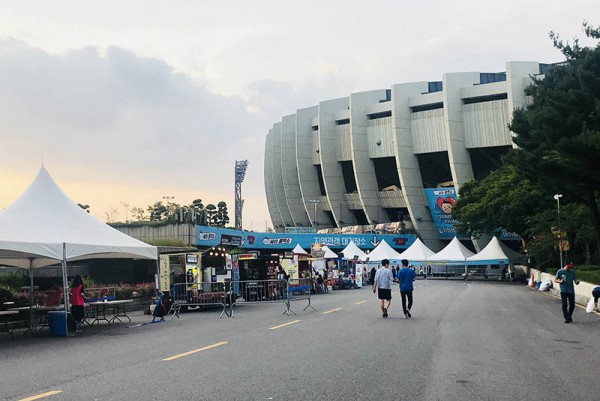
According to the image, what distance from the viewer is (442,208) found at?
2921 inches

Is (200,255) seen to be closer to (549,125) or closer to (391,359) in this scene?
(549,125)

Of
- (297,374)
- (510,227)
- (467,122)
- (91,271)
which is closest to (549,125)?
(297,374)

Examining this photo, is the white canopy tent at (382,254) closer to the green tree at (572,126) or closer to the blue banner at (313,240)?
the blue banner at (313,240)

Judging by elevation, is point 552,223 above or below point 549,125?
below

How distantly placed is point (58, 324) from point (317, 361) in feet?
28.5

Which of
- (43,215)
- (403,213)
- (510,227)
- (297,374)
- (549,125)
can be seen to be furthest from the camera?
(403,213)

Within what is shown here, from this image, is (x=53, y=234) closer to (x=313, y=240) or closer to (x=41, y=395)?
(x=41, y=395)

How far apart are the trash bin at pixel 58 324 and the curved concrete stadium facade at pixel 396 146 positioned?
58291 millimetres

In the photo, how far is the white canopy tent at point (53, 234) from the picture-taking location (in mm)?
14742

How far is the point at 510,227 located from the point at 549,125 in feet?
97.7

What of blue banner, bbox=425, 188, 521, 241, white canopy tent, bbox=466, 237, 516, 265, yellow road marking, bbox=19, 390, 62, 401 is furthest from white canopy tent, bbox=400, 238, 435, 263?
yellow road marking, bbox=19, 390, 62, 401

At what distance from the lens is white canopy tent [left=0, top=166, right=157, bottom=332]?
1474cm

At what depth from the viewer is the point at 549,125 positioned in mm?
21250

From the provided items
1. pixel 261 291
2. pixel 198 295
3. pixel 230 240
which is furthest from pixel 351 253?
pixel 198 295
